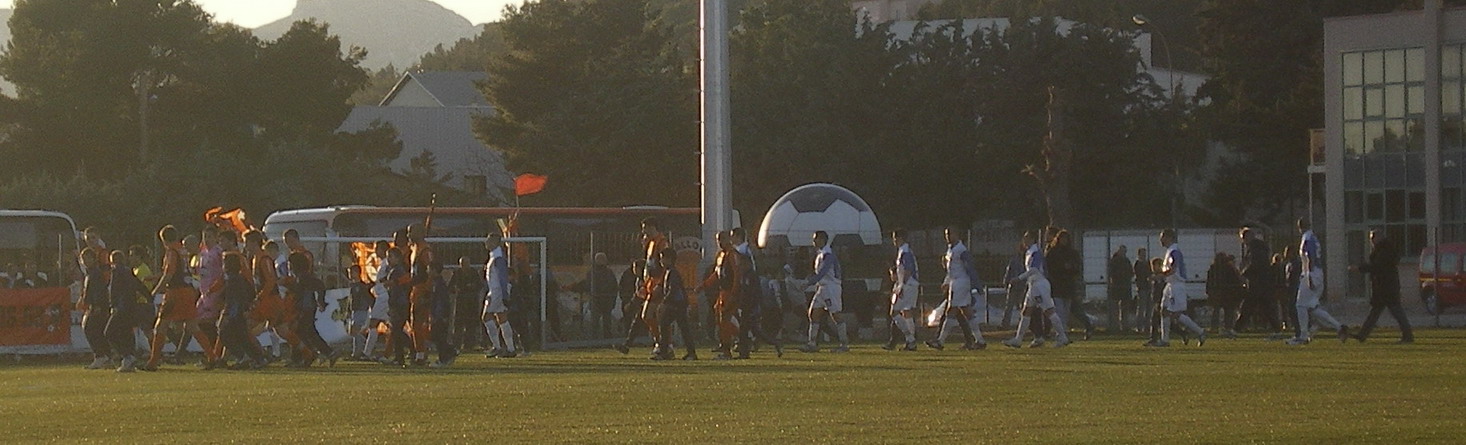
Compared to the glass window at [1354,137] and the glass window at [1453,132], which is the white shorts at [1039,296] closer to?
the glass window at [1453,132]

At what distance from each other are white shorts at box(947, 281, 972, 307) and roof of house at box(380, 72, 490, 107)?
8159 centimetres

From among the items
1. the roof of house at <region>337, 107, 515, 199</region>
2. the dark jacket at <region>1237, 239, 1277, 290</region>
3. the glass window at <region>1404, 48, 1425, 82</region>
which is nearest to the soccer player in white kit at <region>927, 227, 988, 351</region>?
the dark jacket at <region>1237, 239, 1277, 290</region>

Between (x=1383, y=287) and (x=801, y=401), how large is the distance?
12.4 m

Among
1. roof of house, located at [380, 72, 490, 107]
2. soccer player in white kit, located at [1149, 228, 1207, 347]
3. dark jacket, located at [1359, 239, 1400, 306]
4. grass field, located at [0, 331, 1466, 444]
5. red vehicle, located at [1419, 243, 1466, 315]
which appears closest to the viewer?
grass field, located at [0, 331, 1466, 444]

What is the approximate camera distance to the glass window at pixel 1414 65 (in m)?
52.5

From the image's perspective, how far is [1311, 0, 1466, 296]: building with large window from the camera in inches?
2061

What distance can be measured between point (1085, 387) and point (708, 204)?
56.0ft

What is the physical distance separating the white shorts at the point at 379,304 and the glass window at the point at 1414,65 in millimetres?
33600

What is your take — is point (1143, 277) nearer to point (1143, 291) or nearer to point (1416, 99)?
point (1143, 291)

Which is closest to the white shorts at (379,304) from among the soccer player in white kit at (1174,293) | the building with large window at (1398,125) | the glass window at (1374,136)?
the soccer player in white kit at (1174,293)

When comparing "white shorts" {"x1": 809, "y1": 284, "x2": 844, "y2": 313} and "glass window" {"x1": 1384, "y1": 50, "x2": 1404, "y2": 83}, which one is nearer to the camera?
"white shorts" {"x1": 809, "y1": 284, "x2": 844, "y2": 313}

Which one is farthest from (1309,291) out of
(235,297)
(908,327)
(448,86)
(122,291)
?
(448,86)

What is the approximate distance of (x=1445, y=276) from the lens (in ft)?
139

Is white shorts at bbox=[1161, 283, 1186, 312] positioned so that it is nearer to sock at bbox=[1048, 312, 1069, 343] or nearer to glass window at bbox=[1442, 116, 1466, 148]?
sock at bbox=[1048, 312, 1069, 343]
